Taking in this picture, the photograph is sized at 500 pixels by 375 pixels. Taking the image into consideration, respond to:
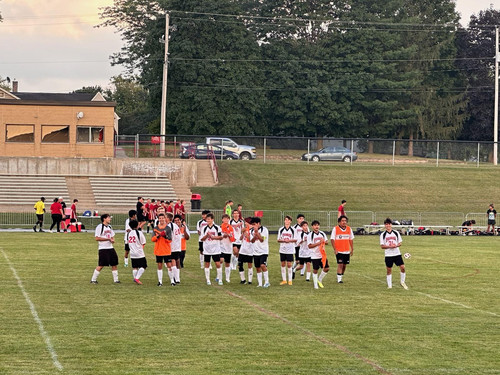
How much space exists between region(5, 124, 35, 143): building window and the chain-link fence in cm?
663

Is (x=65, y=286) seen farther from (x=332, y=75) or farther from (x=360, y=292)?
(x=332, y=75)

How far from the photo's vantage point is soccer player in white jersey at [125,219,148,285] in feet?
72.2

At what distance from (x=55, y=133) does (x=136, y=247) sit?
4022cm

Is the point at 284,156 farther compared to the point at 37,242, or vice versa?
the point at 284,156

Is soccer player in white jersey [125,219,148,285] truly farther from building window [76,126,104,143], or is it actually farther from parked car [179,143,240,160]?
parked car [179,143,240,160]

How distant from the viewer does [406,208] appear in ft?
184

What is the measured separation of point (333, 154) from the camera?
67.4 m

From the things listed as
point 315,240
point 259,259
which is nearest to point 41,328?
point 259,259

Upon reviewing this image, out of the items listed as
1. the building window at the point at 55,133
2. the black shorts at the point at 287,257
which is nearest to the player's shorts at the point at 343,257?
the black shorts at the point at 287,257

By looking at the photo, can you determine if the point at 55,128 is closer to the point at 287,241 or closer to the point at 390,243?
the point at 287,241

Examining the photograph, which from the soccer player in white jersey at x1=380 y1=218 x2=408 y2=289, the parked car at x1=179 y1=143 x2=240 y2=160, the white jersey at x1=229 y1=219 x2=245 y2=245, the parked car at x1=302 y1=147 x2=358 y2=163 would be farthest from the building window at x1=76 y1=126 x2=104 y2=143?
the soccer player in white jersey at x1=380 y1=218 x2=408 y2=289

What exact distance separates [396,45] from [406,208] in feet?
126

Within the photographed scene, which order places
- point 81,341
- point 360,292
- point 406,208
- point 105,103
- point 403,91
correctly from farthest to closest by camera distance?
1. point 403,91
2. point 105,103
3. point 406,208
4. point 360,292
5. point 81,341

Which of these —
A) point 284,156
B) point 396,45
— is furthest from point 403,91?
point 284,156
